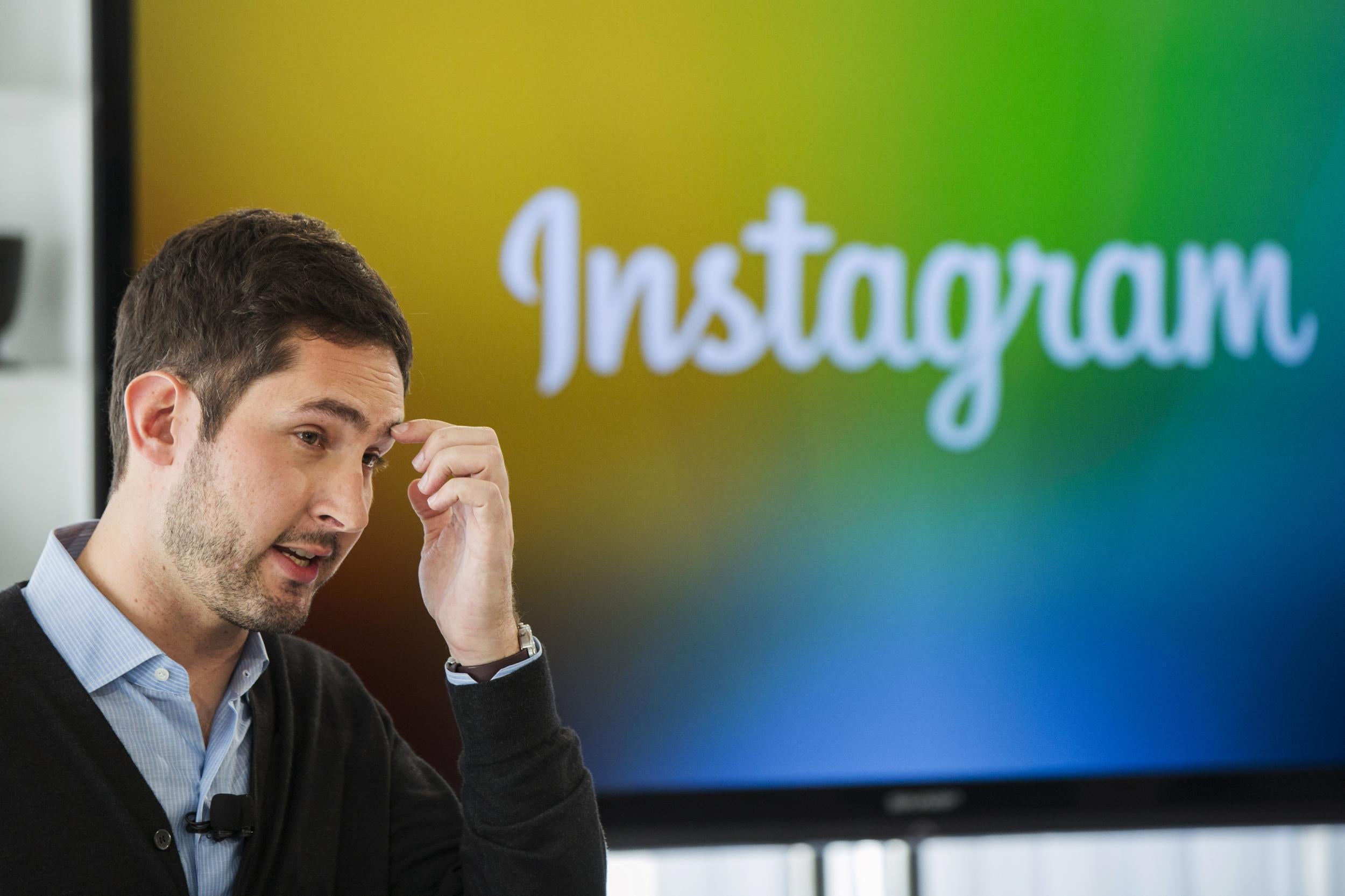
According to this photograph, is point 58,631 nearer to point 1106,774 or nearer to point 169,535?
point 169,535

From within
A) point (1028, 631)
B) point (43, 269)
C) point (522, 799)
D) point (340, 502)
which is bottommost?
point (522, 799)

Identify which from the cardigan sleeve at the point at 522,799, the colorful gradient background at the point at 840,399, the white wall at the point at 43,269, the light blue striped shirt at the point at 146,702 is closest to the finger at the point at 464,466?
the cardigan sleeve at the point at 522,799

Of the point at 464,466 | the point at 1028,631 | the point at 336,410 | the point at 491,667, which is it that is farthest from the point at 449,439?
the point at 1028,631

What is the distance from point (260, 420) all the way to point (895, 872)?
160 cm

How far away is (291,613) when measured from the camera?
132cm

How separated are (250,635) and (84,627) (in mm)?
196

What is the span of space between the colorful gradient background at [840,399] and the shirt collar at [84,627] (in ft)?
2.58

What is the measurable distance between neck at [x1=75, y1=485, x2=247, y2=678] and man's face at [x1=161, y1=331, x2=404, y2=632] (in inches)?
0.8

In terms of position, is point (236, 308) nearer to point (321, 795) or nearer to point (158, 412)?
point (158, 412)

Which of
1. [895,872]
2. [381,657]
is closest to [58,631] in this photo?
[381,657]

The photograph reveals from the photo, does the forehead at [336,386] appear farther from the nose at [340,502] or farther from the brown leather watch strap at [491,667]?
the brown leather watch strap at [491,667]

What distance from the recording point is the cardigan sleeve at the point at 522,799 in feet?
4.55

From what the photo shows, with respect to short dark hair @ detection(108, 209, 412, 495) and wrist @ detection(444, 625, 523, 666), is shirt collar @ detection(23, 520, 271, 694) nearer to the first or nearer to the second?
short dark hair @ detection(108, 209, 412, 495)

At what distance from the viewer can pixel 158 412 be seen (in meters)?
1.31
